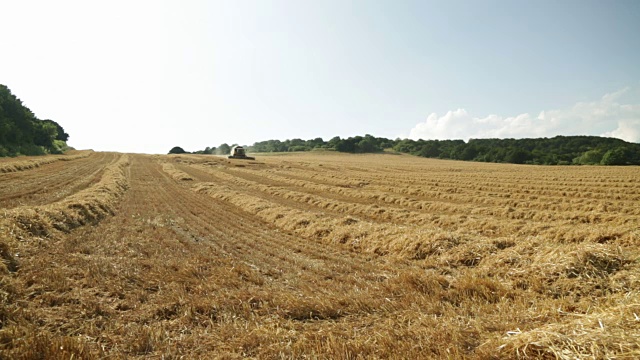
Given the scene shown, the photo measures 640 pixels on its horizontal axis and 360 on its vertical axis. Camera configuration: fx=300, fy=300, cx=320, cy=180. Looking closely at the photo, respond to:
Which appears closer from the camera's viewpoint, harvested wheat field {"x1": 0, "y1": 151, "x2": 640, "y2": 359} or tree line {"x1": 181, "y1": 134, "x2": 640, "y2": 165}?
harvested wheat field {"x1": 0, "y1": 151, "x2": 640, "y2": 359}

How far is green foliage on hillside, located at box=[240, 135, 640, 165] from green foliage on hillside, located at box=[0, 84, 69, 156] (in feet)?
258

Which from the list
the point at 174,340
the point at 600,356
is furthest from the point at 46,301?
the point at 600,356

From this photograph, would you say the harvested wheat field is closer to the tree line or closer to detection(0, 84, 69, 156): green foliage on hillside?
detection(0, 84, 69, 156): green foliage on hillside

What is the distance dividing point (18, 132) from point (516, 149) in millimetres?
110270

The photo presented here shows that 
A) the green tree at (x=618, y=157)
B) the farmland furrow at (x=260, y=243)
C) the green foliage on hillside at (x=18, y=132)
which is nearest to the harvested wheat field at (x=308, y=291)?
the farmland furrow at (x=260, y=243)

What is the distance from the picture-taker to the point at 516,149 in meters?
82.9

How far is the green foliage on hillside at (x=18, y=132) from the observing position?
46969 mm

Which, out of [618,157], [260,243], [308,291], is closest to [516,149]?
[618,157]

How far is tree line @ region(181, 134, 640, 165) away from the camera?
69.3 m

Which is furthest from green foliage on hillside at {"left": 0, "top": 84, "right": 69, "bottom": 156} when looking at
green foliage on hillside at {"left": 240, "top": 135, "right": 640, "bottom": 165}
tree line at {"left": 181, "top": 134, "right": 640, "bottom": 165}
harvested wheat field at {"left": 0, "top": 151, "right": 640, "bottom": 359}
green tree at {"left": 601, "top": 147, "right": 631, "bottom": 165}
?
green tree at {"left": 601, "top": 147, "right": 631, "bottom": 165}

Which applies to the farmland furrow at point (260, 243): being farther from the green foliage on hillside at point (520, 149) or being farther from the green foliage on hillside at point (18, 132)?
the green foliage on hillside at point (520, 149)

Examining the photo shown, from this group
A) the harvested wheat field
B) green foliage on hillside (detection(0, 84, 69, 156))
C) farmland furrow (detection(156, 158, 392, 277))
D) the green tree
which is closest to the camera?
the harvested wheat field

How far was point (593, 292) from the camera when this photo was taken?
505cm

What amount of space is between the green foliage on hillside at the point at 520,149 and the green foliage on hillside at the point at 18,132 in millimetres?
78763
